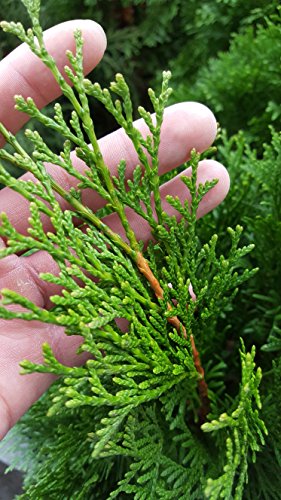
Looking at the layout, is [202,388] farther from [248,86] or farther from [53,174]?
[248,86]

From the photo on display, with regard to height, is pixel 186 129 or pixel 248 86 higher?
pixel 186 129

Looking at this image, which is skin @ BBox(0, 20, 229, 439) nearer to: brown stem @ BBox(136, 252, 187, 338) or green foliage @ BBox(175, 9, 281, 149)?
brown stem @ BBox(136, 252, 187, 338)

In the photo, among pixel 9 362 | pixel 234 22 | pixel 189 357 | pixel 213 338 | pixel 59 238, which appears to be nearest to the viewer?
pixel 59 238

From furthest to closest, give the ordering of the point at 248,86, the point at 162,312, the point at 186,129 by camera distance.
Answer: the point at 248,86, the point at 186,129, the point at 162,312

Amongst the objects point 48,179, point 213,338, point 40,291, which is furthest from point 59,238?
point 213,338

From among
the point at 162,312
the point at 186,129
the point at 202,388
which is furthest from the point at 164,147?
the point at 202,388

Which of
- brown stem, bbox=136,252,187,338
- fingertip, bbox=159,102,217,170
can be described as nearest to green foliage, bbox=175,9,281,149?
fingertip, bbox=159,102,217,170

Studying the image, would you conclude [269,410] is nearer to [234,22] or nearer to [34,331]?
[34,331]
